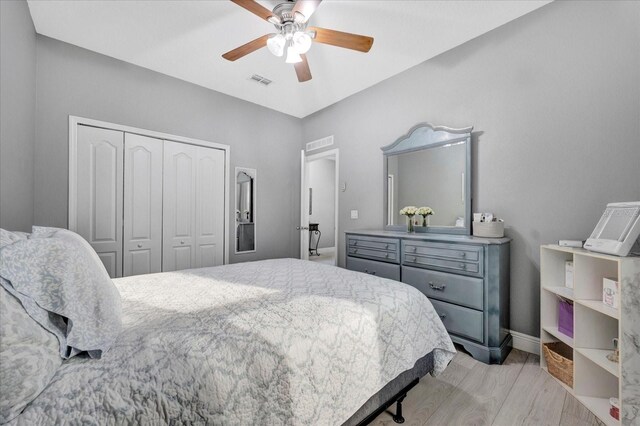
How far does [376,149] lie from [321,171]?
3876 mm

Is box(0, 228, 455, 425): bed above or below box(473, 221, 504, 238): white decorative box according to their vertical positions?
below

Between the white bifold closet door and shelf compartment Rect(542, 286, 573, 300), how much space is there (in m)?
3.51

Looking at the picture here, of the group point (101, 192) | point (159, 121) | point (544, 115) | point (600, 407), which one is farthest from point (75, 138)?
point (600, 407)

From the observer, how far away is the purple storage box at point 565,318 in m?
1.90

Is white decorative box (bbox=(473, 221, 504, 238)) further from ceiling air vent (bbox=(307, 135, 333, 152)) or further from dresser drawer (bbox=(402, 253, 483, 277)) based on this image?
ceiling air vent (bbox=(307, 135, 333, 152))

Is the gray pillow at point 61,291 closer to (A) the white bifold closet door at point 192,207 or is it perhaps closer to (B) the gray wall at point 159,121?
(B) the gray wall at point 159,121

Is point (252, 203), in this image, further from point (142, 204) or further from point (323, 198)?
point (323, 198)

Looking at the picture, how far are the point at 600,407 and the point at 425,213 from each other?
70.1 inches

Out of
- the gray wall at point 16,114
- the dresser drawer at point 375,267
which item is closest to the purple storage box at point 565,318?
the dresser drawer at point 375,267

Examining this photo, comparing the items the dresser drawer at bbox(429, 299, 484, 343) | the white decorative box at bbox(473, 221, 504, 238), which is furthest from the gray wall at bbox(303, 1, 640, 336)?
the dresser drawer at bbox(429, 299, 484, 343)

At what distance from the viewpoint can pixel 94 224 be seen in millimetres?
2902

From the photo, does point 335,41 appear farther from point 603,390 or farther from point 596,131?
point 603,390

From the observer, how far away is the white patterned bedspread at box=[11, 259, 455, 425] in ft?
2.61

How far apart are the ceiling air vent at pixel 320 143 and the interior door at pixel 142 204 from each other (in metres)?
2.14
